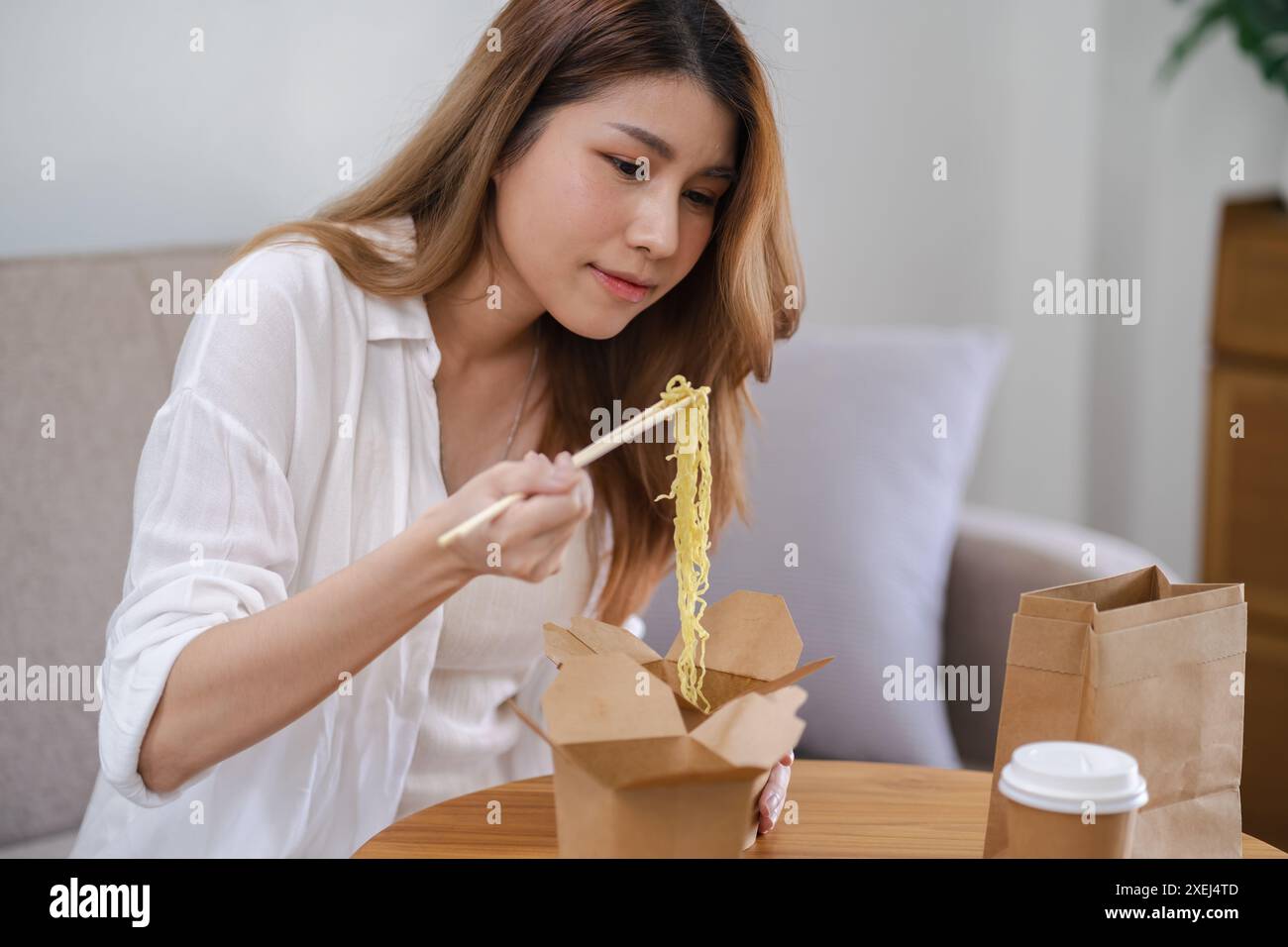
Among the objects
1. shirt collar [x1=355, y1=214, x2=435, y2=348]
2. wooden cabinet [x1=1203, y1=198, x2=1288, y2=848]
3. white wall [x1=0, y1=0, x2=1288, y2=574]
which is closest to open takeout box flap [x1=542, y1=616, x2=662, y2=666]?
shirt collar [x1=355, y1=214, x2=435, y2=348]

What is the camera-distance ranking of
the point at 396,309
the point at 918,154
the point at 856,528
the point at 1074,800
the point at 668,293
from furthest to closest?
the point at 918,154, the point at 856,528, the point at 668,293, the point at 396,309, the point at 1074,800

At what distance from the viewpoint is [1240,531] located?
2441 millimetres

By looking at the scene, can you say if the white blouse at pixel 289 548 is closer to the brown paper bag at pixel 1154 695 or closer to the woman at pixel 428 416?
the woman at pixel 428 416

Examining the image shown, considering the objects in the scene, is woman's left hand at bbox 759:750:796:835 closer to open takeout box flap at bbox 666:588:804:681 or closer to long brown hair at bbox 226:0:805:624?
open takeout box flap at bbox 666:588:804:681

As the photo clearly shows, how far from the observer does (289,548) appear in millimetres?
1148

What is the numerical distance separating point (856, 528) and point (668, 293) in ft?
1.73

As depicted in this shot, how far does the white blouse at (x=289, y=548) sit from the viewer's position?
41.2 inches

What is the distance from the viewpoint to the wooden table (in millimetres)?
1025

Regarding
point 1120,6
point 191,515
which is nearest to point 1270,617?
point 1120,6

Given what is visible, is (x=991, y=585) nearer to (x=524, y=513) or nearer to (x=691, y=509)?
(x=691, y=509)

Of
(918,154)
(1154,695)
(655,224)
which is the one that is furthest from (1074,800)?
(918,154)

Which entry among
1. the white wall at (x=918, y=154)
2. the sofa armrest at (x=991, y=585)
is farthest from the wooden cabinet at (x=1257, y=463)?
the sofa armrest at (x=991, y=585)

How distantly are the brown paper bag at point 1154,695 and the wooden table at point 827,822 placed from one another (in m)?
0.13

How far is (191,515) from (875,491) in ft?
3.32
